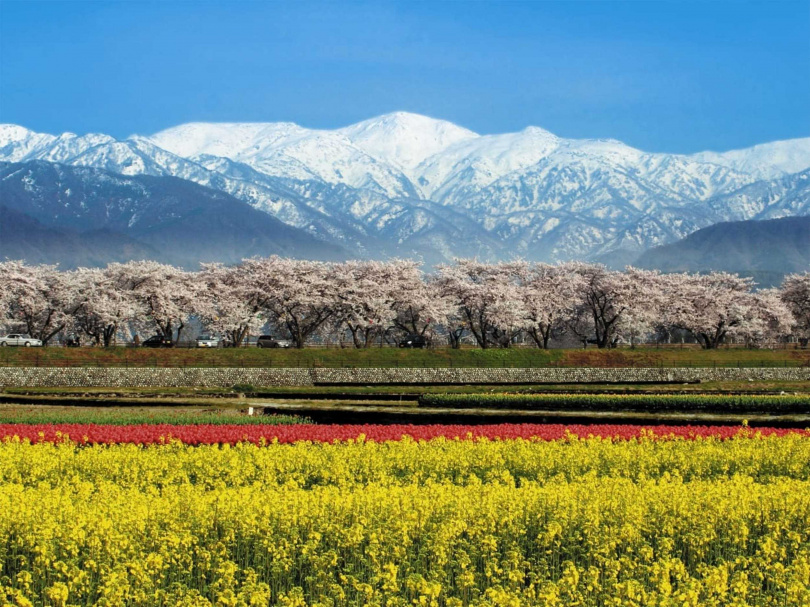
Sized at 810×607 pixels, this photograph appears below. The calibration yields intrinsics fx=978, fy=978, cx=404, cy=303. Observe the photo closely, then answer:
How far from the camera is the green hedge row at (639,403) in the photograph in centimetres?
3975

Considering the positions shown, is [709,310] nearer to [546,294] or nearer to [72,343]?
[546,294]

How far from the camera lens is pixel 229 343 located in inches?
4289

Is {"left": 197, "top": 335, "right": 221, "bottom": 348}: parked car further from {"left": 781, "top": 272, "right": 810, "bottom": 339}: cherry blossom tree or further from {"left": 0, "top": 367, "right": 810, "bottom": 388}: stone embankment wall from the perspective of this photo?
{"left": 781, "top": 272, "right": 810, "bottom": 339}: cherry blossom tree

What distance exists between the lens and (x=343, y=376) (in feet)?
224

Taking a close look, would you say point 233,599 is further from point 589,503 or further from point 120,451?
point 120,451

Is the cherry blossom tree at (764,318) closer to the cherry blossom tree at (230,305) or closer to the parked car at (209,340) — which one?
the cherry blossom tree at (230,305)

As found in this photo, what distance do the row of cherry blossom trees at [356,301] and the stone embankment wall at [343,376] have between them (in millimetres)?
27324

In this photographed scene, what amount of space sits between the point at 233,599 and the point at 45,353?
61010 millimetres

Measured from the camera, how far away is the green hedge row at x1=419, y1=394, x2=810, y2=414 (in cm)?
3975

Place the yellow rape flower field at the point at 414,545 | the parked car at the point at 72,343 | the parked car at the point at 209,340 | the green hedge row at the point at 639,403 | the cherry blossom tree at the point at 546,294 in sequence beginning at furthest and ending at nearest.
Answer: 1. the parked car at the point at 209,340
2. the cherry blossom tree at the point at 546,294
3. the parked car at the point at 72,343
4. the green hedge row at the point at 639,403
5. the yellow rape flower field at the point at 414,545

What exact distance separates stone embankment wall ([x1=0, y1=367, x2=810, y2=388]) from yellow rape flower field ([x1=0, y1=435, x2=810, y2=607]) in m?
45.6

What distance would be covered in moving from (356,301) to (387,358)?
1009 inches

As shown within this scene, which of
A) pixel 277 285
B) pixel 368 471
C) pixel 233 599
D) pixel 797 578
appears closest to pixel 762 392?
pixel 368 471

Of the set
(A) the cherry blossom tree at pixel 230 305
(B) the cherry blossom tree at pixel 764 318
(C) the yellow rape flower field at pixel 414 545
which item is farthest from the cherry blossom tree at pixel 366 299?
(C) the yellow rape flower field at pixel 414 545
